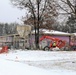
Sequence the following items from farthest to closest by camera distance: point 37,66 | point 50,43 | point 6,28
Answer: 1. point 6,28
2. point 50,43
3. point 37,66

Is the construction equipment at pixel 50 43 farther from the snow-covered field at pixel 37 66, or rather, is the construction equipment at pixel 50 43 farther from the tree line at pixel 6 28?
the tree line at pixel 6 28

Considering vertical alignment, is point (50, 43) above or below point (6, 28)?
above

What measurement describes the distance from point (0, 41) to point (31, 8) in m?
39.2

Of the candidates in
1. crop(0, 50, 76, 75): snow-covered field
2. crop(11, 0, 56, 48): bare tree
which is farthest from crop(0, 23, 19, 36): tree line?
crop(0, 50, 76, 75): snow-covered field

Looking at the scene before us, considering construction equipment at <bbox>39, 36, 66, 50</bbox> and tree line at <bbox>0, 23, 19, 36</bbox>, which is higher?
construction equipment at <bbox>39, 36, 66, 50</bbox>

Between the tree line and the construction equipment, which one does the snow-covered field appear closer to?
the construction equipment

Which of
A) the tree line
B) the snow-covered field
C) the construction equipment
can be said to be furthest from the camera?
the tree line

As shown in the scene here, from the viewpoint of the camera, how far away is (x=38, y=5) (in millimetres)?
49188

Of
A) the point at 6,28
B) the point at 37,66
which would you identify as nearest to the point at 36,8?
the point at 37,66

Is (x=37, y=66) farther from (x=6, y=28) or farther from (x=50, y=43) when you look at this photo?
(x=6, y=28)

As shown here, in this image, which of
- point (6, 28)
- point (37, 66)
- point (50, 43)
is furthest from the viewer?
point (6, 28)

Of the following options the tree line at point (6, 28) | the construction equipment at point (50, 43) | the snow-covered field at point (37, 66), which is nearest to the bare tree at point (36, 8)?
the construction equipment at point (50, 43)

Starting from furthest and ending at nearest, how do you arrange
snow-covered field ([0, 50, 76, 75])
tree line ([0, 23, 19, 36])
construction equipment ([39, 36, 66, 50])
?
tree line ([0, 23, 19, 36])
construction equipment ([39, 36, 66, 50])
snow-covered field ([0, 50, 76, 75])

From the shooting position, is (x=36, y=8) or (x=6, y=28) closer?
(x=36, y=8)
